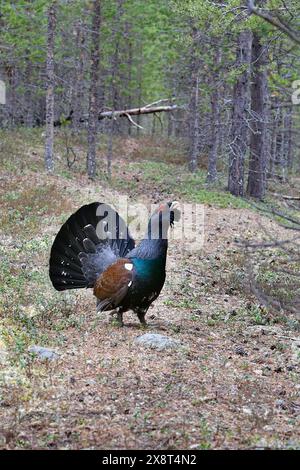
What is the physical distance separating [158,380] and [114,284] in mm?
1901

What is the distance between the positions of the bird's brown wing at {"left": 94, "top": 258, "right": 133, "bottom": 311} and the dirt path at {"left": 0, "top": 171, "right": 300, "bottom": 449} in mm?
415

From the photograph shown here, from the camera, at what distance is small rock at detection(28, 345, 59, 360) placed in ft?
22.9

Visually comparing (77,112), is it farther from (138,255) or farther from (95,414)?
Result: (95,414)

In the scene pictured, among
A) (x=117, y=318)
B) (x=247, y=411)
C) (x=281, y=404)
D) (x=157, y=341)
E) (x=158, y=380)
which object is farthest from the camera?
(x=117, y=318)

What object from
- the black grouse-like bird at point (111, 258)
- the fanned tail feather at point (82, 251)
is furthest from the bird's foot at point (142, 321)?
the fanned tail feather at point (82, 251)

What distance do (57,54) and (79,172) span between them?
877 centimetres

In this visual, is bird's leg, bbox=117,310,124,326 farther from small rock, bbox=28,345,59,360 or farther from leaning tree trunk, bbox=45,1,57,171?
leaning tree trunk, bbox=45,1,57,171

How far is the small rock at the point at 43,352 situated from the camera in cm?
697

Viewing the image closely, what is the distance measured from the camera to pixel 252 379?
680 centimetres

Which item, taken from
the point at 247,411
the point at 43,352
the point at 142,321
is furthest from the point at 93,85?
the point at 247,411

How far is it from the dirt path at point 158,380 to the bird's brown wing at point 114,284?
1.36ft

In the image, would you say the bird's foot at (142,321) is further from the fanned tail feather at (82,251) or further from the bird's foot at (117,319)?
the fanned tail feather at (82,251)

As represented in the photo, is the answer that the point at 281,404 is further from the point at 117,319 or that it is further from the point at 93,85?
the point at 93,85

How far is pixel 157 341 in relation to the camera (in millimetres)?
7617
